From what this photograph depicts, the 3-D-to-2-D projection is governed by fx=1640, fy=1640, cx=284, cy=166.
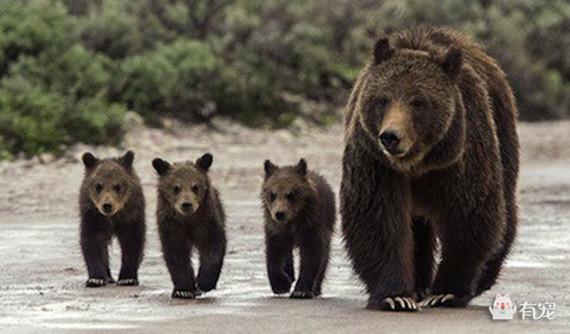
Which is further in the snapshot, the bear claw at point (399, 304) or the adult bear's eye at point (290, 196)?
the adult bear's eye at point (290, 196)

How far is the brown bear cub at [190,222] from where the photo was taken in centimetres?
1080

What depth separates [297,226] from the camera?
11.0 metres

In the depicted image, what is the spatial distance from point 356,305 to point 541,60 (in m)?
29.3

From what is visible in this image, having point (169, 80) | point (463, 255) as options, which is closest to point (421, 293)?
point (463, 255)

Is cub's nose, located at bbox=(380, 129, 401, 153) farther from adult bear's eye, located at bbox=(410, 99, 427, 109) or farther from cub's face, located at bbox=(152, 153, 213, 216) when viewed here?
cub's face, located at bbox=(152, 153, 213, 216)

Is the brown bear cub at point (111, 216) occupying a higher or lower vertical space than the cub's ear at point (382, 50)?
lower

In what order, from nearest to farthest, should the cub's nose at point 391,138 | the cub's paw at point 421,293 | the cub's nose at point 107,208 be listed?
the cub's nose at point 391,138
the cub's paw at point 421,293
the cub's nose at point 107,208

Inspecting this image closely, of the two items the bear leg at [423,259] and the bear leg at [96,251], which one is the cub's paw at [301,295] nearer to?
the bear leg at [423,259]

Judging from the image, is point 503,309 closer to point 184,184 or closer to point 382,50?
point 382,50

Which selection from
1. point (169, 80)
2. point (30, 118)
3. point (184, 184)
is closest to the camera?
point (184, 184)

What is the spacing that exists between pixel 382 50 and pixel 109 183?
113 inches

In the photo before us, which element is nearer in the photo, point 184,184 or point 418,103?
point 418,103

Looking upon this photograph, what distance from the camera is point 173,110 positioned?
26797mm

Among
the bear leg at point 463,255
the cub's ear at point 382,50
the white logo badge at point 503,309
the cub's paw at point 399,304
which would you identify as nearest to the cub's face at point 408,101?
the cub's ear at point 382,50
